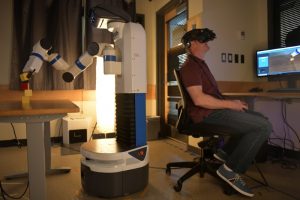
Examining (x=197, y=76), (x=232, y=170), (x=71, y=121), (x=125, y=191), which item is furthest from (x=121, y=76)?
(x=71, y=121)

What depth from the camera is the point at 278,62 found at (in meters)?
2.42

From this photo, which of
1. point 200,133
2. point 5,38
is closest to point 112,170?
point 200,133

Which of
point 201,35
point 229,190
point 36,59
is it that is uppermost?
point 201,35

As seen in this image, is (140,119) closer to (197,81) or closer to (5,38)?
(197,81)

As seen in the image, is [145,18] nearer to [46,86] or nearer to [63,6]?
[63,6]

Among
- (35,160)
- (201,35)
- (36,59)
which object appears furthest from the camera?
(201,35)

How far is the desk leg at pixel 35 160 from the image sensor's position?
3.83 feet

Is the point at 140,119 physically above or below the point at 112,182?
above

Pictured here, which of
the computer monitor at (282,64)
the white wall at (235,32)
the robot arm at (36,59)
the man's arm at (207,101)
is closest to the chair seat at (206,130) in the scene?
the man's arm at (207,101)

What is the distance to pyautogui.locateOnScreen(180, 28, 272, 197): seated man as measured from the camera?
1593 millimetres

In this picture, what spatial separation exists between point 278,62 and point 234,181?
4.76 feet

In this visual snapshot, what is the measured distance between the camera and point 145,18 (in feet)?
13.1

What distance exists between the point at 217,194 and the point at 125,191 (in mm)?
656

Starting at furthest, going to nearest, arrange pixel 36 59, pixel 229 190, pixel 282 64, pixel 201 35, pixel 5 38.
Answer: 1. pixel 5 38
2. pixel 282 64
3. pixel 201 35
4. pixel 229 190
5. pixel 36 59
